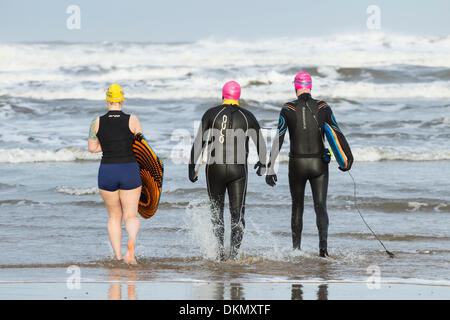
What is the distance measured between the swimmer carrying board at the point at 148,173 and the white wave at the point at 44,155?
9565 mm

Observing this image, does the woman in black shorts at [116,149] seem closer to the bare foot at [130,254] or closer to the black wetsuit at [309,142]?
the bare foot at [130,254]

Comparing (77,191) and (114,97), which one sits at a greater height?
(114,97)

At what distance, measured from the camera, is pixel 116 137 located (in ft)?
22.0

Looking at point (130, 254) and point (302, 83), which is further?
point (302, 83)

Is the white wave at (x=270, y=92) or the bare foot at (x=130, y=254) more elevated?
the white wave at (x=270, y=92)

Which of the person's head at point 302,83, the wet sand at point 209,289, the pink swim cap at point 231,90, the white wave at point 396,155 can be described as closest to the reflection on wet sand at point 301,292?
the wet sand at point 209,289

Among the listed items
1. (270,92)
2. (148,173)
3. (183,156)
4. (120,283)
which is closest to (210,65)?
(270,92)

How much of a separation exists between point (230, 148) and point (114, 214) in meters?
1.30

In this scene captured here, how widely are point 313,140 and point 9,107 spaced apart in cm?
2150

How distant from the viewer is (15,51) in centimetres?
4891

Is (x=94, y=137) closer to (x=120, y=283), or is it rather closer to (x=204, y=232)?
(x=120, y=283)

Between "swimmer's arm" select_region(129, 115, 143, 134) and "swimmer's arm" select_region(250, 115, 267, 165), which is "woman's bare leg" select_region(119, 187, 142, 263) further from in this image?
"swimmer's arm" select_region(250, 115, 267, 165)

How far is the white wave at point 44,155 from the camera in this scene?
16734 mm

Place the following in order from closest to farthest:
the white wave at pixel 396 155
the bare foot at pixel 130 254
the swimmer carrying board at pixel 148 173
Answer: the swimmer carrying board at pixel 148 173, the bare foot at pixel 130 254, the white wave at pixel 396 155
